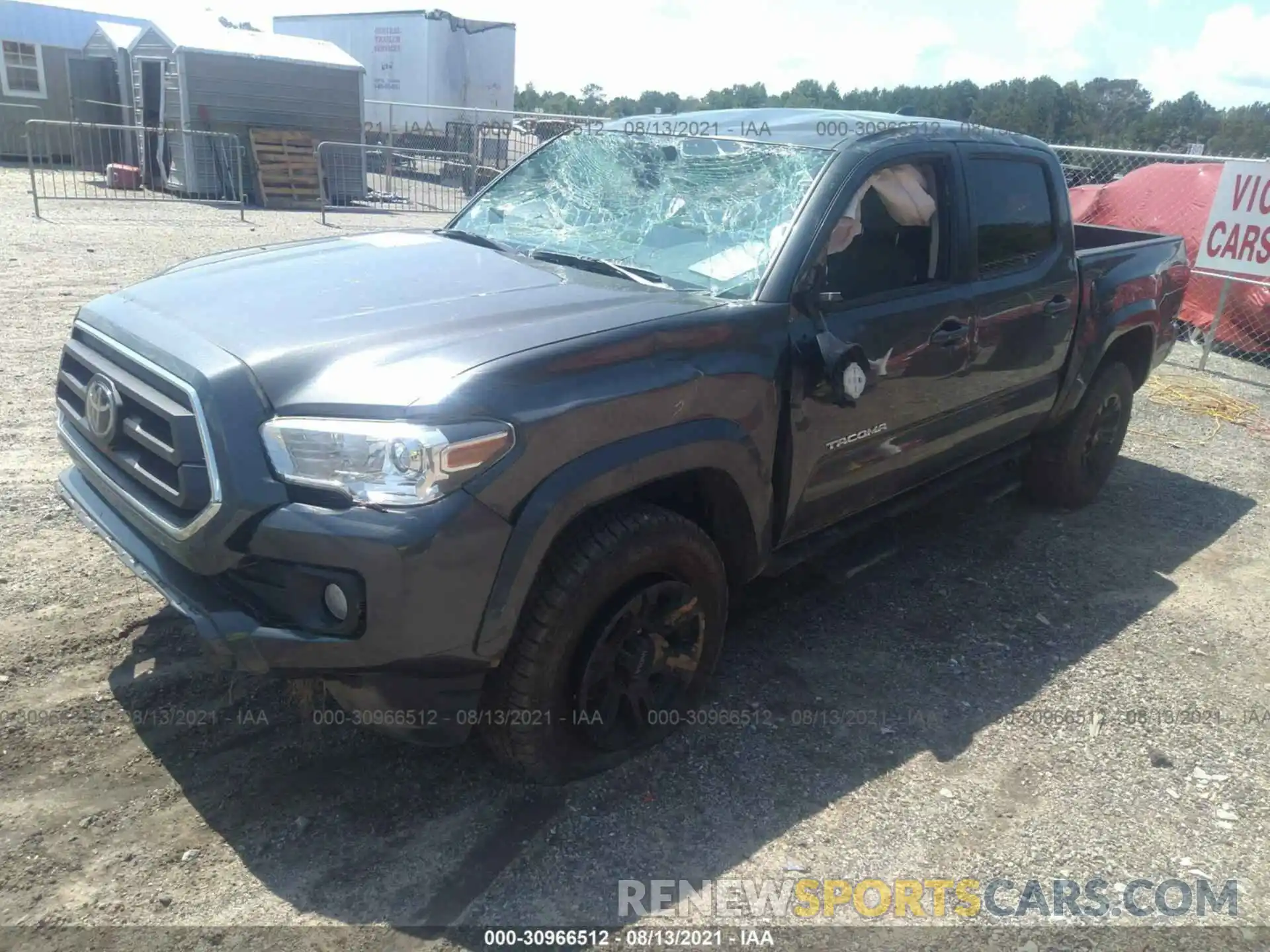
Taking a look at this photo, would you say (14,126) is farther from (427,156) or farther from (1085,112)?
(1085,112)

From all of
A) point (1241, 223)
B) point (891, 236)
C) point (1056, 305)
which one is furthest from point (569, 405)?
point (1241, 223)

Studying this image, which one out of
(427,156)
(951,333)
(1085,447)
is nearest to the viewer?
(951,333)

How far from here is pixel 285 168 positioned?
17.5 m

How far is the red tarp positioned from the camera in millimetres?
9766

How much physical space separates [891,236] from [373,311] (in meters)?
1.97

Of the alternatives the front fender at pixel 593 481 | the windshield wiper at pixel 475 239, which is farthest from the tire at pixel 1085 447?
the windshield wiper at pixel 475 239

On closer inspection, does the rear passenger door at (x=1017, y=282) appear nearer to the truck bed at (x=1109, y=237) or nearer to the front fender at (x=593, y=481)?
the truck bed at (x=1109, y=237)

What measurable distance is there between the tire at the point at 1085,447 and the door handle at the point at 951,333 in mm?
1639

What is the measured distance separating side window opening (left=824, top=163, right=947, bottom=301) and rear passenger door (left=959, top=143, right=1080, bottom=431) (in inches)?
9.8

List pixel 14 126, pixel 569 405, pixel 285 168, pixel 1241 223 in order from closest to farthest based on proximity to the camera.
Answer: pixel 569 405, pixel 1241 223, pixel 285 168, pixel 14 126

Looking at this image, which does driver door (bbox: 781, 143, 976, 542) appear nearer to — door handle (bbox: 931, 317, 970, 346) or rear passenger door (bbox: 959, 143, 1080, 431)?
door handle (bbox: 931, 317, 970, 346)

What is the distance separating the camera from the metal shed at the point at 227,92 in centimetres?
1672

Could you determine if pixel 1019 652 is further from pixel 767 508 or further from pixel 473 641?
pixel 473 641

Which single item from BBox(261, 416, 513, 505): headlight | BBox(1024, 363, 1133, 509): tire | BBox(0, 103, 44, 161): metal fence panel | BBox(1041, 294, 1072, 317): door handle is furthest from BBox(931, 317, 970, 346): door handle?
BBox(0, 103, 44, 161): metal fence panel
